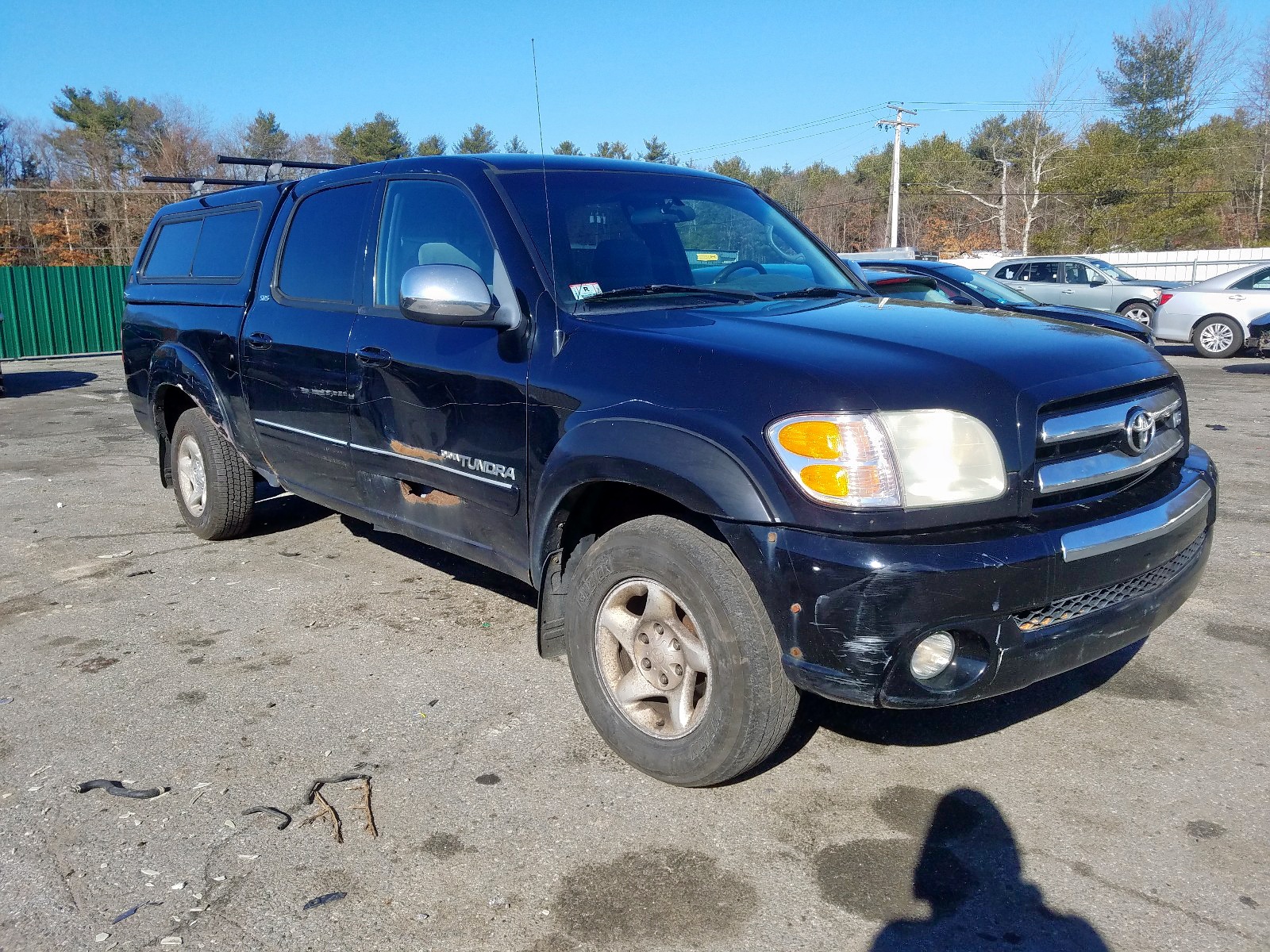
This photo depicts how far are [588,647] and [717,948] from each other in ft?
3.49

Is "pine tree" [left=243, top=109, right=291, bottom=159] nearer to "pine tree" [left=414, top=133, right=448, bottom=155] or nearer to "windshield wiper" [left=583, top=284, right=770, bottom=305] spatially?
"pine tree" [left=414, top=133, right=448, bottom=155]

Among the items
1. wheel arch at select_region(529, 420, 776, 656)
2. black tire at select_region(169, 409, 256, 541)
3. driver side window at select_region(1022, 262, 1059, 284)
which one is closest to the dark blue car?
black tire at select_region(169, 409, 256, 541)

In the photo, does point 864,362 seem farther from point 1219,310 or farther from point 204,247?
point 1219,310

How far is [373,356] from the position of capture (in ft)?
13.1

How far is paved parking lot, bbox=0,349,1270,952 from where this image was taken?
249 cm

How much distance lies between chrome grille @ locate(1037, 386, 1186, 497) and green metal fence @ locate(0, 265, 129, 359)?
71.2ft

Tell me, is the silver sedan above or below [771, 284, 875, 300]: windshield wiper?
below

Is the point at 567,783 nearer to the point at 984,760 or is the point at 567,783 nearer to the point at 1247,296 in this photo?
the point at 984,760

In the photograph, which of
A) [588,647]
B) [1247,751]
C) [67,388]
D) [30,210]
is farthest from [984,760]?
[30,210]

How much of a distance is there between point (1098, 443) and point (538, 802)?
1918mm

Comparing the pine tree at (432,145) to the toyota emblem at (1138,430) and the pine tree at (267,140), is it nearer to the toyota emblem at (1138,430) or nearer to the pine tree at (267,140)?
the pine tree at (267,140)

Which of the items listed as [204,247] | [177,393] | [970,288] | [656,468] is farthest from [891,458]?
[970,288]

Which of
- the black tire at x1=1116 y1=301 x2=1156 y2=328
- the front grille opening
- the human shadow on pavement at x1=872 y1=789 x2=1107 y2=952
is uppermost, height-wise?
the front grille opening

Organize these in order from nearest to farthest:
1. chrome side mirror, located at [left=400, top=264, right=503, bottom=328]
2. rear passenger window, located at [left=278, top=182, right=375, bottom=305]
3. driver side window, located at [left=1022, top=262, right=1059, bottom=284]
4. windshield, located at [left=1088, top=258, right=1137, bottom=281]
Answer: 1. chrome side mirror, located at [left=400, top=264, right=503, bottom=328]
2. rear passenger window, located at [left=278, top=182, right=375, bottom=305]
3. windshield, located at [left=1088, top=258, right=1137, bottom=281]
4. driver side window, located at [left=1022, top=262, right=1059, bottom=284]
